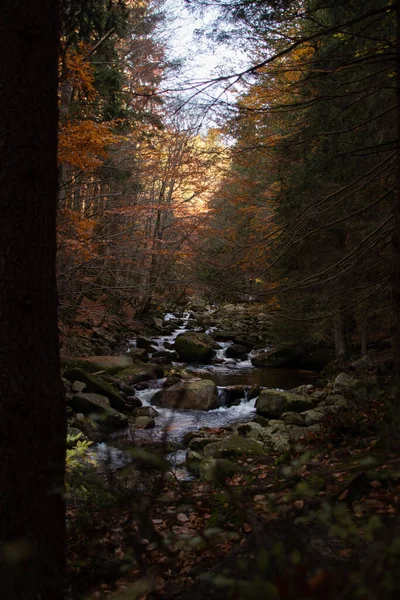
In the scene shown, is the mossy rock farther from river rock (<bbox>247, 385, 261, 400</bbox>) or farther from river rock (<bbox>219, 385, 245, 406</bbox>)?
river rock (<bbox>247, 385, 261, 400</bbox>)

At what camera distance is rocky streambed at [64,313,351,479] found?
7.03m

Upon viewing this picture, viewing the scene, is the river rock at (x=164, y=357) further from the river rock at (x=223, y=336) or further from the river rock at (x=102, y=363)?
the river rock at (x=223, y=336)

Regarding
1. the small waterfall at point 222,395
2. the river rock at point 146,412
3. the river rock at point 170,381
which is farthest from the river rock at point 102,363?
the small waterfall at point 222,395

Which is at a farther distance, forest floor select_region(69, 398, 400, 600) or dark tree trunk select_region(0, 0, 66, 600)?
dark tree trunk select_region(0, 0, 66, 600)

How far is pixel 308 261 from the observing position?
9.95 m

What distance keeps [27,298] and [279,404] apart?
337 inches

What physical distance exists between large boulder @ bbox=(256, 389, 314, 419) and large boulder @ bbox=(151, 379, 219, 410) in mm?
1259

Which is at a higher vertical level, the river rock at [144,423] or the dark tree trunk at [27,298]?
the dark tree trunk at [27,298]

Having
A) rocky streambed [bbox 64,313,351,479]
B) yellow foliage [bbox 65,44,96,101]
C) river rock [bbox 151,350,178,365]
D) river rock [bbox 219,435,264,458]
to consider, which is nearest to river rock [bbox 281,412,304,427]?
rocky streambed [bbox 64,313,351,479]

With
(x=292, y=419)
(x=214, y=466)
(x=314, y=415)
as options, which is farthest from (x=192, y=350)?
(x=214, y=466)

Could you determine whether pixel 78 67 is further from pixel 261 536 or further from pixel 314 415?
pixel 261 536

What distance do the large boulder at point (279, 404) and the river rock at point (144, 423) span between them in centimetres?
283

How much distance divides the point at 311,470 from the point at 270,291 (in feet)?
8.68

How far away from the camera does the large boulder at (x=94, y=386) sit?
34.4ft
